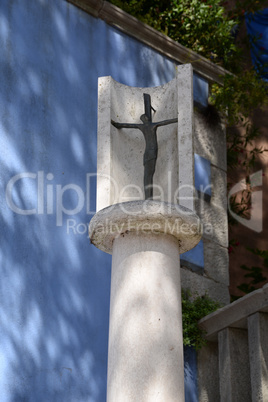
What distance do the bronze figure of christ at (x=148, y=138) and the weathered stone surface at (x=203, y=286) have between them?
147cm

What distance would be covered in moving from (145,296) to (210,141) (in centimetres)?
273

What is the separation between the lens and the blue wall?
4.46 metres

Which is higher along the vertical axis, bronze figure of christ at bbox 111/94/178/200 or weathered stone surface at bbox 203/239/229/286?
bronze figure of christ at bbox 111/94/178/200

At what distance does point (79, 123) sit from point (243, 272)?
2.58 meters

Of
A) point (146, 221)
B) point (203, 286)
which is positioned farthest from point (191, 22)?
point (146, 221)

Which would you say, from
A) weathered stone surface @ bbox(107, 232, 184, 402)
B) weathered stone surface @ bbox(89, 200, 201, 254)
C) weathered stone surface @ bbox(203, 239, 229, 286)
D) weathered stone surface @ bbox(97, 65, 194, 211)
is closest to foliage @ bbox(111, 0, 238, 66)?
weathered stone surface @ bbox(203, 239, 229, 286)

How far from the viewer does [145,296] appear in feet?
11.7

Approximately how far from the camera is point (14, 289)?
4488 mm

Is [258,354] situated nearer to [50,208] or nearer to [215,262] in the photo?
[215,262]

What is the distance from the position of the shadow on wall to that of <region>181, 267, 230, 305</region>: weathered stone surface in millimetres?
695

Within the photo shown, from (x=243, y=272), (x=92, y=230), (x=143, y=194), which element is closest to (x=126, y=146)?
(x=143, y=194)

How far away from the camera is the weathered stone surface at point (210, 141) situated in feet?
19.6

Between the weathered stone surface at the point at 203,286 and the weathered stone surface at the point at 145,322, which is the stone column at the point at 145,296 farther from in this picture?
the weathered stone surface at the point at 203,286

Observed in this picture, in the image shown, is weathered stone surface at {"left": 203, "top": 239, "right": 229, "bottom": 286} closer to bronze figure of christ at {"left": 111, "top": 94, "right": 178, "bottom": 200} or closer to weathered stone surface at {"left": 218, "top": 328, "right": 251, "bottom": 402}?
weathered stone surface at {"left": 218, "top": 328, "right": 251, "bottom": 402}
